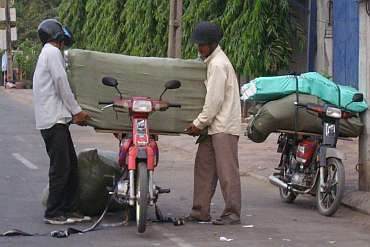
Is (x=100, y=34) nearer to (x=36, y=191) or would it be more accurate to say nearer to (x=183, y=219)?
(x=36, y=191)

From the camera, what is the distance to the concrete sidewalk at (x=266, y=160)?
9.64 metres

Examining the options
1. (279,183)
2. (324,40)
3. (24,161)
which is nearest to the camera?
(279,183)

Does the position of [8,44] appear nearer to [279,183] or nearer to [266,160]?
[266,160]

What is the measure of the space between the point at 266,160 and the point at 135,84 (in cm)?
587

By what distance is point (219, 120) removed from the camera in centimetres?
827

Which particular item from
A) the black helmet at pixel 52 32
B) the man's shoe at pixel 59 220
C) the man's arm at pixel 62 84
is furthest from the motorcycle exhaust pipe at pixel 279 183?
the black helmet at pixel 52 32

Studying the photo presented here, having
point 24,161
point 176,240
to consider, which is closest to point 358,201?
point 176,240

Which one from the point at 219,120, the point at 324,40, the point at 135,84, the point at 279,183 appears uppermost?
the point at 324,40

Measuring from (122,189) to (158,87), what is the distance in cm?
115

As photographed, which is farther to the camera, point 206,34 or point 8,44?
point 8,44

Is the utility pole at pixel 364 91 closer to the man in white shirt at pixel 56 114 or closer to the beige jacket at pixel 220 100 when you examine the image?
the beige jacket at pixel 220 100

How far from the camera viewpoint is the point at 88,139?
17812mm

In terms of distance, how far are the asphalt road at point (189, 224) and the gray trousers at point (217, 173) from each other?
23 cm

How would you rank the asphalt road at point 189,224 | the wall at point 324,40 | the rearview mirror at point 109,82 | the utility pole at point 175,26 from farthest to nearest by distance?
1. the utility pole at point 175,26
2. the wall at point 324,40
3. the rearview mirror at point 109,82
4. the asphalt road at point 189,224
